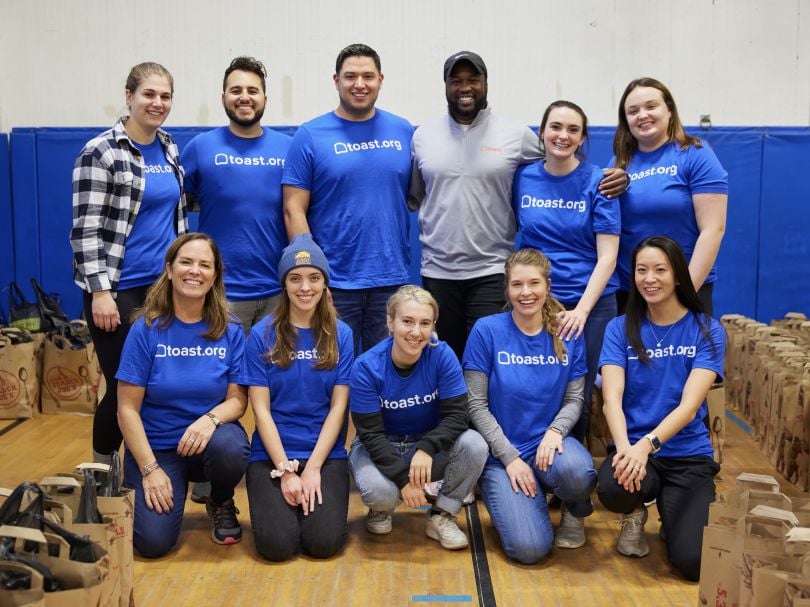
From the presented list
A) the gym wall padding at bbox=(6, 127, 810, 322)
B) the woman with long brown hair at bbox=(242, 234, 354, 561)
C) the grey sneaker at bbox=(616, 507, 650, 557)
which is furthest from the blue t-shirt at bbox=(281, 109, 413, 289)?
the gym wall padding at bbox=(6, 127, 810, 322)

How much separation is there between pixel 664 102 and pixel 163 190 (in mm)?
1923

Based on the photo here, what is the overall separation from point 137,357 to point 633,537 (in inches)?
→ 72.3

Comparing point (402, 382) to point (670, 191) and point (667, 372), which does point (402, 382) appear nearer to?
point (667, 372)

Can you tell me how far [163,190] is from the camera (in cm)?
350

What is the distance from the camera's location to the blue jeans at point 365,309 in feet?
12.0

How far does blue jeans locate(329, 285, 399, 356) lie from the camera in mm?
3662

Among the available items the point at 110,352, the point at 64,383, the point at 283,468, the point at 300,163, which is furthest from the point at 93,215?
the point at 64,383

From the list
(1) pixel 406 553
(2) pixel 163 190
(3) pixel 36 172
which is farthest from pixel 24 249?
(1) pixel 406 553

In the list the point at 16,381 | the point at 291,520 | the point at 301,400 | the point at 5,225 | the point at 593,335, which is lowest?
the point at 291,520

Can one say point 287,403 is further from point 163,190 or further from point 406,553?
point 163,190

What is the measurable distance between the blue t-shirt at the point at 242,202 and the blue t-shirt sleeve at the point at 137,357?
0.57m

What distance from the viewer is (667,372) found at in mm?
3246

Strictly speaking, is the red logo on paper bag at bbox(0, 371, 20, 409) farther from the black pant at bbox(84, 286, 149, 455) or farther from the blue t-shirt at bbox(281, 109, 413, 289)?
the blue t-shirt at bbox(281, 109, 413, 289)

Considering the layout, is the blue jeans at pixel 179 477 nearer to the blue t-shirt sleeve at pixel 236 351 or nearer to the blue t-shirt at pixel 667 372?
the blue t-shirt sleeve at pixel 236 351
